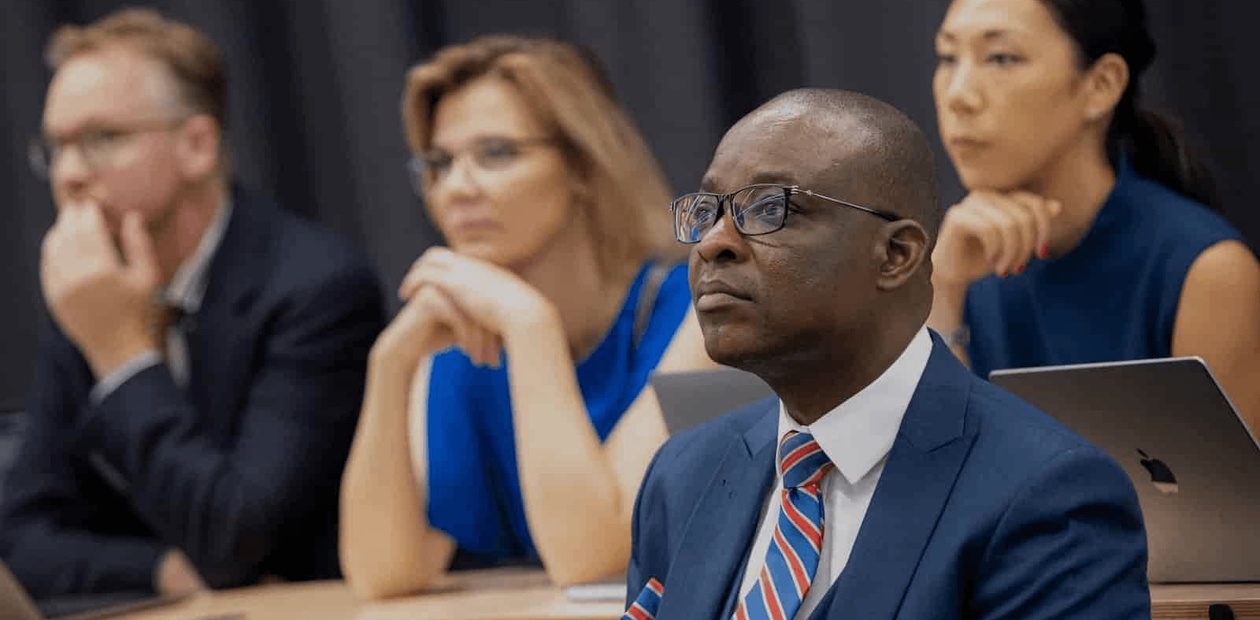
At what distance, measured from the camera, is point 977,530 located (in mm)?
1133

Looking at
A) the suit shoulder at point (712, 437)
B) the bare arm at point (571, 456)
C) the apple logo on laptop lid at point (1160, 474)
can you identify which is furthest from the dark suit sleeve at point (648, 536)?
the bare arm at point (571, 456)

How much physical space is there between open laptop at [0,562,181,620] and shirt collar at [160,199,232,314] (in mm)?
469

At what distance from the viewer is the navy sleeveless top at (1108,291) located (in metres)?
1.94

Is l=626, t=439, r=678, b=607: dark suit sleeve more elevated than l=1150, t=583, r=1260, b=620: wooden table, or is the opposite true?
l=626, t=439, r=678, b=607: dark suit sleeve

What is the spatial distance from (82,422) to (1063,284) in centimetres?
154

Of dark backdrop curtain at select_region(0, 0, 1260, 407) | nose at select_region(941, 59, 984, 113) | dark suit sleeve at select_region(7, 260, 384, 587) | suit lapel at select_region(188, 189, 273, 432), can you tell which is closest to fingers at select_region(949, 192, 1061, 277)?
nose at select_region(941, 59, 984, 113)

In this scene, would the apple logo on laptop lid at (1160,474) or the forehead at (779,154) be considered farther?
the apple logo on laptop lid at (1160,474)

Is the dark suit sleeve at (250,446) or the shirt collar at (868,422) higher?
the shirt collar at (868,422)

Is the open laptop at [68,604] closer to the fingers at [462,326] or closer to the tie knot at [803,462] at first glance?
the fingers at [462,326]

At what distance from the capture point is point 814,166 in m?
1.22

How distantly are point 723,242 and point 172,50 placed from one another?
1.81 m

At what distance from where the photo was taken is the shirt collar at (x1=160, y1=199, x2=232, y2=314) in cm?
273

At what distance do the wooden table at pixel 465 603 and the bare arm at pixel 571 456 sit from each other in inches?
2.9

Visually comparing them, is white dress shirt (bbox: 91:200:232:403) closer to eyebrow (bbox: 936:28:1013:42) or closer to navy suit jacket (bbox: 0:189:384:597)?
navy suit jacket (bbox: 0:189:384:597)
